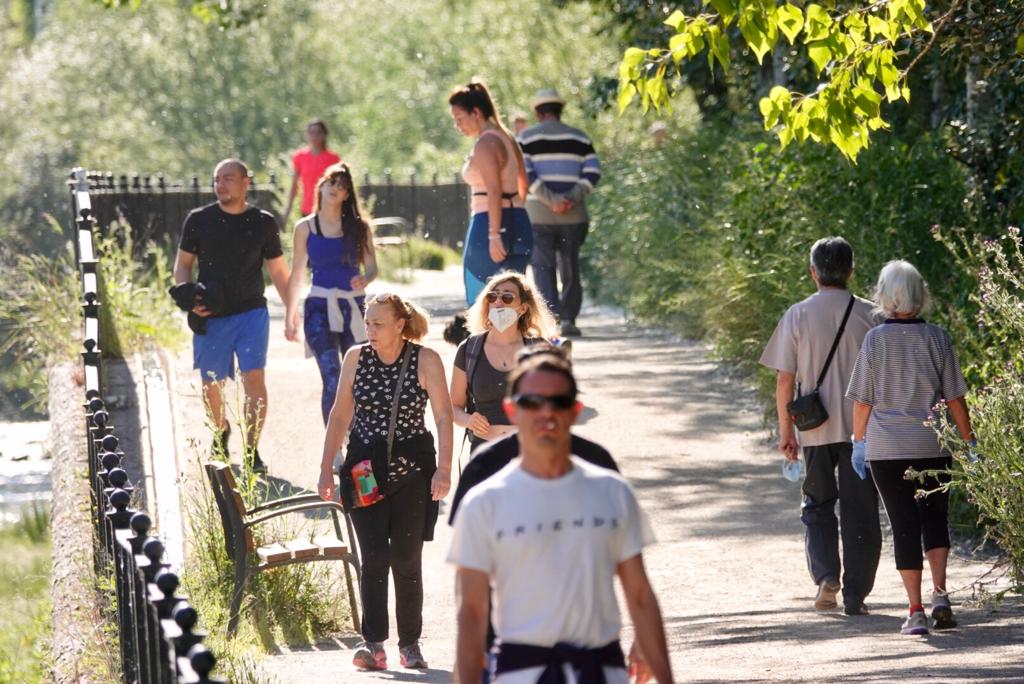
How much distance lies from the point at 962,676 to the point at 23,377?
42.8ft

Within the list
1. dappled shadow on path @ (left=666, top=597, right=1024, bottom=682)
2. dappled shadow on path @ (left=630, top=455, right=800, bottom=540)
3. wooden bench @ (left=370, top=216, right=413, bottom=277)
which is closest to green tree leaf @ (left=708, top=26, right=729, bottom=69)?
dappled shadow on path @ (left=666, top=597, right=1024, bottom=682)

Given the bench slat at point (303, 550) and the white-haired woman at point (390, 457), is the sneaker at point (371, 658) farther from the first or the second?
the bench slat at point (303, 550)

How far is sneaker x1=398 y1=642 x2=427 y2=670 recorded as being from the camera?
23.8ft

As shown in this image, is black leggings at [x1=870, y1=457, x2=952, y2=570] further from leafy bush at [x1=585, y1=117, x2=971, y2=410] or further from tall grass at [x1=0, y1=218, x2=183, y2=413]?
tall grass at [x1=0, y1=218, x2=183, y2=413]

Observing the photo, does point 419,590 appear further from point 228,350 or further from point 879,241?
point 879,241

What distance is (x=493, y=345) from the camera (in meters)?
7.20

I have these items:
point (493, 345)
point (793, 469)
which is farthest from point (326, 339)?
point (493, 345)

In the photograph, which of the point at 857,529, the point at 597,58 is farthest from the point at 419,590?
the point at 597,58

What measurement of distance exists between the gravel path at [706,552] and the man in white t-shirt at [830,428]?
0.68ft

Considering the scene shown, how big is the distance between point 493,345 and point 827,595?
6.53ft

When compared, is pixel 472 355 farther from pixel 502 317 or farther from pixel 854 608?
pixel 854 608

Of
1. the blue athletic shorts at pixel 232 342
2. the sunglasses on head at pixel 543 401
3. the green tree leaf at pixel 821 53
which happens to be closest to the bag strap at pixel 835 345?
the green tree leaf at pixel 821 53

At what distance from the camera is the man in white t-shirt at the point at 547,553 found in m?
4.04

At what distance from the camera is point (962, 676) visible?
620cm
